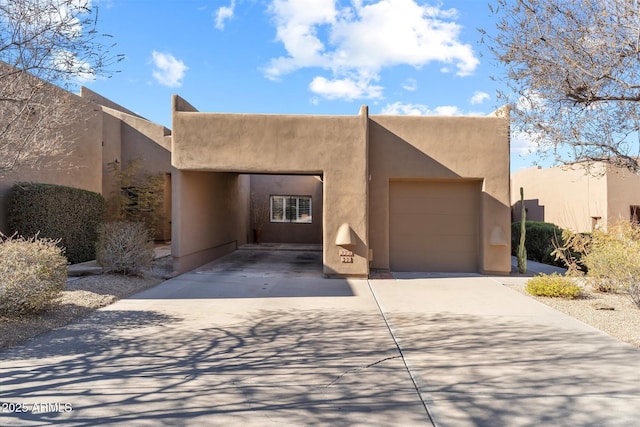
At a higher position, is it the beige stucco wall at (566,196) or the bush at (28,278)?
the beige stucco wall at (566,196)

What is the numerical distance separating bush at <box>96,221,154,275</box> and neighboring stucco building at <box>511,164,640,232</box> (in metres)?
12.7

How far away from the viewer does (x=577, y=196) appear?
20719mm

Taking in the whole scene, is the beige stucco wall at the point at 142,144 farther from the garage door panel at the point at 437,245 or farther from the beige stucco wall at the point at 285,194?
the garage door panel at the point at 437,245

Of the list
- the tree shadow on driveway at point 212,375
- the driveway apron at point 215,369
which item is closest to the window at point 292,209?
the driveway apron at point 215,369

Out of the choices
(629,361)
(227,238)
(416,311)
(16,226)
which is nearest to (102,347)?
(416,311)

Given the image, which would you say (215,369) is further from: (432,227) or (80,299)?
(432,227)

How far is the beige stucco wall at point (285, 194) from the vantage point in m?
21.6

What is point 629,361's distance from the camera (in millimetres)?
5023

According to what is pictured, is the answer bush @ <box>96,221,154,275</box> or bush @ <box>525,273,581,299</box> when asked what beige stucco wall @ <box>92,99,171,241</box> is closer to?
bush @ <box>96,221,154,275</box>

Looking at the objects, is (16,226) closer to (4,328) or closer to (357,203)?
(4,328)

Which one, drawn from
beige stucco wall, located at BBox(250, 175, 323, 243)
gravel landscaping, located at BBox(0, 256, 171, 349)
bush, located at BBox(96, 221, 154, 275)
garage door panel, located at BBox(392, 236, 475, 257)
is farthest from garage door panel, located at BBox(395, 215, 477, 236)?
beige stucco wall, located at BBox(250, 175, 323, 243)

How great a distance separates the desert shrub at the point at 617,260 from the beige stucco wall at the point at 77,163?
12.9 meters

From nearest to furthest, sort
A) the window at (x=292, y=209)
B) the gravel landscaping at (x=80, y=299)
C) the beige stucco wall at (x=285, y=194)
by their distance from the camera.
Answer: the gravel landscaping at (x=80, y=299) < the beige stucco wall at (x=285, y=194) < the window at (x=292, y=209)

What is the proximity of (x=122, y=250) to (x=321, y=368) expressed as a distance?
6.77m
